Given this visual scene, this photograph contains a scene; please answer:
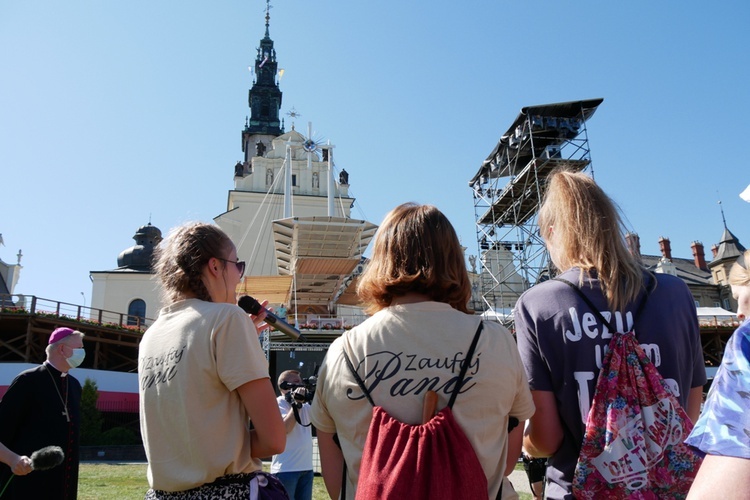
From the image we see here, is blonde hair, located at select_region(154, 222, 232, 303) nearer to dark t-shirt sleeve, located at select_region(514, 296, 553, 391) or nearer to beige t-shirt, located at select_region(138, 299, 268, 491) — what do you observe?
beige t-shirt, located at select_region(138, 299, 268, 491)

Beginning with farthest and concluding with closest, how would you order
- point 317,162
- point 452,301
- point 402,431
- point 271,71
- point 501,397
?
point 271,71
point 317,162
point 452,301
point 501,397
point 402,431

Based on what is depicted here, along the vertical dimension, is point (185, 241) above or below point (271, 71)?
below

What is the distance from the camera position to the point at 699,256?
63.2 metres

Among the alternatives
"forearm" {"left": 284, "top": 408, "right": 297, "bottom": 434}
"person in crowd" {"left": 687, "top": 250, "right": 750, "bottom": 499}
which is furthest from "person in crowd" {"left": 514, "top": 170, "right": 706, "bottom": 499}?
"forearm" {"left": 284, "top": 408, "right": 297, "bottom": 434}

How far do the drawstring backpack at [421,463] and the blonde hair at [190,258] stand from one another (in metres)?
1.18

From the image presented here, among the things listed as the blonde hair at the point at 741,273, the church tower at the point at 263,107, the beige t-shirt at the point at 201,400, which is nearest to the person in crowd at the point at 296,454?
the beige t-shirt at the point at 201,400

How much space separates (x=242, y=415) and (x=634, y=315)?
164 centimetres

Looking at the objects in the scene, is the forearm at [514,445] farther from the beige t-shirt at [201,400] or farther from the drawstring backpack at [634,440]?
the beige t-shirt at [201,400]

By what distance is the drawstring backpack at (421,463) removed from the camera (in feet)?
5.67

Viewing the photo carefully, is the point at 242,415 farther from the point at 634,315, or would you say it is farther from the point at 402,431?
the point at 634,315

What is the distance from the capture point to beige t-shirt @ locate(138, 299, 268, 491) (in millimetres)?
2221

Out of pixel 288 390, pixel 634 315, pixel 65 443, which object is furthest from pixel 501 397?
pixel 288 390

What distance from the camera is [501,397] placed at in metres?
1.96

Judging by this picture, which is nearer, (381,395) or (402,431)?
(402,431)
